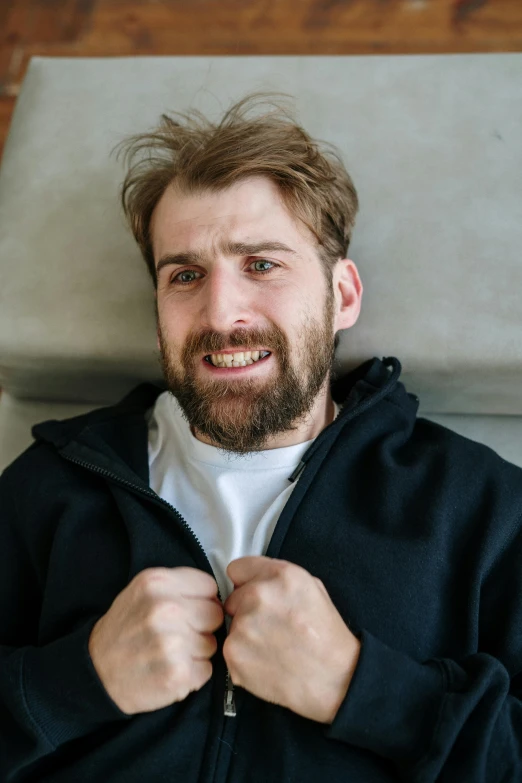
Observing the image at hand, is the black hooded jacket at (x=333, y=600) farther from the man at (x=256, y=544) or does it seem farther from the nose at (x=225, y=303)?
the nose at (x=225, y=303)

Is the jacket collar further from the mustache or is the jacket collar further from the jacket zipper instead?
the mustache

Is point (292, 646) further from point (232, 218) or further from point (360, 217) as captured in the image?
point (360, 217)

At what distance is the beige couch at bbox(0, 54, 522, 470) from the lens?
4.13ft

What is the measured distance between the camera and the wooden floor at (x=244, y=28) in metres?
1.94

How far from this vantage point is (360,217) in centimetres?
135

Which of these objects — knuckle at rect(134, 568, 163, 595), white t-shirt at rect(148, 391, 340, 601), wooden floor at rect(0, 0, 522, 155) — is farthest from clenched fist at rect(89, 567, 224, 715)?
wooden floor at rect(0, 0, 522, 155)

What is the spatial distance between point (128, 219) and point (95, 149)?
0.20m

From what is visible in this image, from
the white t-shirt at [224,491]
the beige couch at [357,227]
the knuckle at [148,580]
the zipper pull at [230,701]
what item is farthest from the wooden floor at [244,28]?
the zipper pull at [230,701]

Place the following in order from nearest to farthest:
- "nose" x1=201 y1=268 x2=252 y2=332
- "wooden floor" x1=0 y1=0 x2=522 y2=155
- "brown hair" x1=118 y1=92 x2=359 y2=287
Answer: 1. "nose" x1=201 y1=268 x2=252 y2=332
2. "brown hair" x1=118 y1=92 x2=359 y2=287
3. "wooden floor" x1=0 y1=0 x2=522 y2=155

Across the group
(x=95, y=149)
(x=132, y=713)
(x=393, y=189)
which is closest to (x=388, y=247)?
(x=393, y=189)

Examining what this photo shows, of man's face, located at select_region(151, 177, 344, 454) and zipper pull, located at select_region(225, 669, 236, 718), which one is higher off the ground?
man's face, located at select_region(151, 177, 344, 454)

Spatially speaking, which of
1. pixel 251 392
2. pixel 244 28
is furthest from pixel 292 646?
pixel 244 28

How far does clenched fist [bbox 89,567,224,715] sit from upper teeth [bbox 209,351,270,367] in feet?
1.13

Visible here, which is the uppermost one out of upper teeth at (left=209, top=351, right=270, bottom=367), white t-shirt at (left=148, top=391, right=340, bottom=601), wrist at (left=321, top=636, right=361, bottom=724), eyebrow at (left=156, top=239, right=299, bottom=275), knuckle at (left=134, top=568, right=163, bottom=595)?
eyebrow at (left=156, top=239, right=299, bottom=275)
